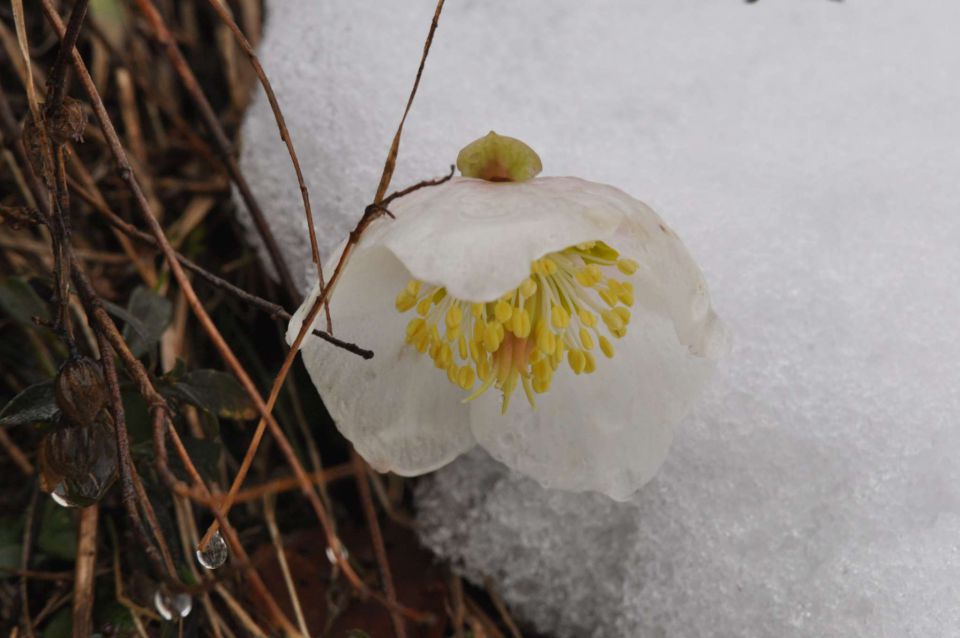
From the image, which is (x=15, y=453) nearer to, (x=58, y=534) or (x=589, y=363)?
(x=58, y=534)

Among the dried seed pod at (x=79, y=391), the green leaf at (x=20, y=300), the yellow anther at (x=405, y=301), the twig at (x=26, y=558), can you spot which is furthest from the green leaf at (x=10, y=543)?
the yellow anther at (x=405, y=301)

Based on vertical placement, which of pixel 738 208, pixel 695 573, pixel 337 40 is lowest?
pixel 695 573

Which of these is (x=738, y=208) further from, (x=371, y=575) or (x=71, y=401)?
(x=71, y=401)

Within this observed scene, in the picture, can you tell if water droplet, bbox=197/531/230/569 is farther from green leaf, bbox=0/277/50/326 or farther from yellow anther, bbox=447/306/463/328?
green leaf, bbox=0/277/50/326

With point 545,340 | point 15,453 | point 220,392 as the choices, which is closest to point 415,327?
point 545,340

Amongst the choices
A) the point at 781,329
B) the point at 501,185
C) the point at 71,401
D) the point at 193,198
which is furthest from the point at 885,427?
the point at 193,198

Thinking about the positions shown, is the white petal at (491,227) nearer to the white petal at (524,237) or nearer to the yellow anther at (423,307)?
the white petal at (524,237)

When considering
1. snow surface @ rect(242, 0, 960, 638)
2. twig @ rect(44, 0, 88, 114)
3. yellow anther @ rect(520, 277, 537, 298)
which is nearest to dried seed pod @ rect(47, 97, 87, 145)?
twig @ rect(44, 0, 88, 114)
